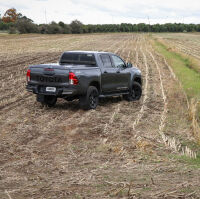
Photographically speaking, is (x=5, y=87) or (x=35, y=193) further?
(x=5, y=87)

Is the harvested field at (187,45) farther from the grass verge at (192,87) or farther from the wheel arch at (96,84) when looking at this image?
the wheel arch at (96,84)

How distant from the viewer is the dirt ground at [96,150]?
551 centimetres

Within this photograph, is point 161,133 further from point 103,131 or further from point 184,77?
point 184,77

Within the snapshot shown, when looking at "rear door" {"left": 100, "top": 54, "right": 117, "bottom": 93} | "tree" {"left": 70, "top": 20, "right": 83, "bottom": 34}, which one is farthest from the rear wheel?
"tree" {"left": 70, "top": 20, "right": 83, "bottom": 34}

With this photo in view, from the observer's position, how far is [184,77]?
20.7 meters

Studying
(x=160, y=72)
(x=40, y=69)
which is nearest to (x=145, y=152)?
(x=40, y=69)

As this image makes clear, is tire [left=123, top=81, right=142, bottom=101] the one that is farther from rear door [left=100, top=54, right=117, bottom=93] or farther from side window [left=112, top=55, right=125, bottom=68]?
rear door [left=100, top=54, right=117, bottom=93]

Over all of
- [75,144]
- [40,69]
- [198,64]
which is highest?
[40,69]

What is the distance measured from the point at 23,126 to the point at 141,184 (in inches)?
184

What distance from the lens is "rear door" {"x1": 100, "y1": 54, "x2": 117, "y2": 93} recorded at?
1249 cm

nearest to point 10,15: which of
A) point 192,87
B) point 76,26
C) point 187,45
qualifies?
point 76,26

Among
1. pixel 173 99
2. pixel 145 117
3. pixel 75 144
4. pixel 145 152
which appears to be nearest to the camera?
pixel 145 152

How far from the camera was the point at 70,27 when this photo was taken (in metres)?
101

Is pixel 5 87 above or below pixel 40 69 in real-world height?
below
